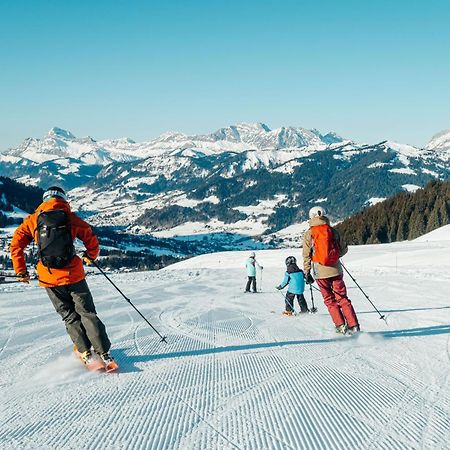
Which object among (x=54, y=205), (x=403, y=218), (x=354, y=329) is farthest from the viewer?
(x=403, y=218)

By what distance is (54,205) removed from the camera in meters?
5.74

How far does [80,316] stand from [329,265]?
13.8ft

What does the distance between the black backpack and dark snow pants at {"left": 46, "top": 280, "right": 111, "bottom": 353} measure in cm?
43

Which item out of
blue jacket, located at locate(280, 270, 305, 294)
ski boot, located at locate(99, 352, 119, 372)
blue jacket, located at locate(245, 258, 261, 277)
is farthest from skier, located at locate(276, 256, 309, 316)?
blue jacket, located at locate(245, 258, 261, 277)

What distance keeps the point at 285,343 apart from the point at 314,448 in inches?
158

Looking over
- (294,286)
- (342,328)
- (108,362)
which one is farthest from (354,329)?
(108,362)

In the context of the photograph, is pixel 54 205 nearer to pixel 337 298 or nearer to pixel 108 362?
pixel 108 362

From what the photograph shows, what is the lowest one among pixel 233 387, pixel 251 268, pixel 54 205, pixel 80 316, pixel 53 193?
pixel 251 268

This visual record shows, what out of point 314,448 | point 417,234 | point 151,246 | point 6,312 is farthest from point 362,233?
point 151,246

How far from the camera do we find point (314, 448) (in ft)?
12.3

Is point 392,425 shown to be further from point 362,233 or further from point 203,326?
point 362,233

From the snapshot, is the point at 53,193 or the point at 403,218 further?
the point at 403,218

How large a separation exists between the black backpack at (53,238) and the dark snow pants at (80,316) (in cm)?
43

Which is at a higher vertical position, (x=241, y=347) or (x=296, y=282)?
(x=296, y=282)
